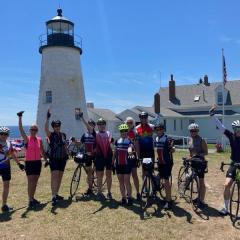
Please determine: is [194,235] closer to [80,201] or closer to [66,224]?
[66,224]

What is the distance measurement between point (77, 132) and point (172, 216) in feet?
80.0

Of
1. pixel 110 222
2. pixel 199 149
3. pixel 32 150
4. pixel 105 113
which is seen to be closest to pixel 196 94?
pixel 105 113

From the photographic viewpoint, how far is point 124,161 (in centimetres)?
981

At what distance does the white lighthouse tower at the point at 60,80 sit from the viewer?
32.3m

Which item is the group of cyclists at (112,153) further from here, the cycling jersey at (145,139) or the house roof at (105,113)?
the house roof at (105,113)

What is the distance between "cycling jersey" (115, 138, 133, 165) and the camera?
32.2 ft

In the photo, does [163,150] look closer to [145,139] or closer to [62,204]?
[145,139]

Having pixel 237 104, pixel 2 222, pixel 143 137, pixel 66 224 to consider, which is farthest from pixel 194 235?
pixel 237 104

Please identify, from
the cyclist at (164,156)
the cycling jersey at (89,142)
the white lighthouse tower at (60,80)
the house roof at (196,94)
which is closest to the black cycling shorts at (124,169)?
the cyclist at (164,156)

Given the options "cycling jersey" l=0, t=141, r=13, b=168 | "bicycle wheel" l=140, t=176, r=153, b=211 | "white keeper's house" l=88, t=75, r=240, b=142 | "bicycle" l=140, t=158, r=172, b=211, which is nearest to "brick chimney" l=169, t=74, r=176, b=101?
"white keeper's house" l=88, t=75, r=240, b=142

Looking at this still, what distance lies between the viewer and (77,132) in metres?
32.8

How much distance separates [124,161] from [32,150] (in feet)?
7.74

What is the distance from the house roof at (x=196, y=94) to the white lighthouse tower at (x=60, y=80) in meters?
18.6

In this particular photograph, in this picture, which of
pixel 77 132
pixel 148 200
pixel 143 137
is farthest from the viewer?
pixel 77 132
